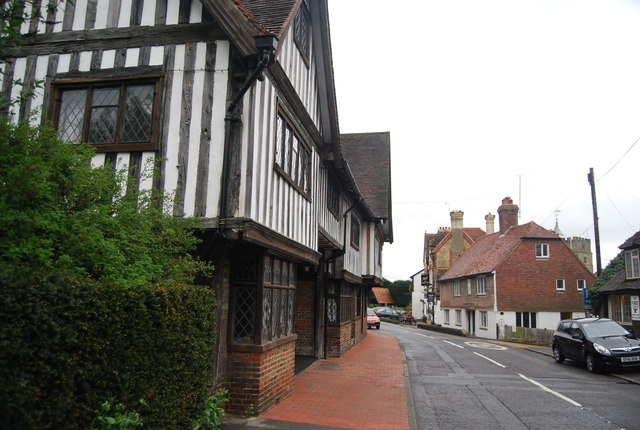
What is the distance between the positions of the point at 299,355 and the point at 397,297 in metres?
65.8

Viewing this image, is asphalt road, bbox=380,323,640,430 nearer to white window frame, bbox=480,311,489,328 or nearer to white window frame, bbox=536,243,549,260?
white window frame, bbox=536,243,549,260

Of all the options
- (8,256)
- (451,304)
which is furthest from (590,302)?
(8,256)

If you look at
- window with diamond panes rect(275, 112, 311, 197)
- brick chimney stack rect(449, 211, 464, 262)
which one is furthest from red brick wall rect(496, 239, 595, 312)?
window with diamond panes rect(275, 112, 311, 197)

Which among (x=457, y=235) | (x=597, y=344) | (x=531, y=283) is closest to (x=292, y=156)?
(x=597, y=344)

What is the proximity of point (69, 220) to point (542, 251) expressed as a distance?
36624 mm

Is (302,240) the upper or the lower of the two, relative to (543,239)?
lower

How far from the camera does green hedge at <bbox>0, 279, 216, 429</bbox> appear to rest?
10.0ft

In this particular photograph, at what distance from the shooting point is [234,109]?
7.12 metres

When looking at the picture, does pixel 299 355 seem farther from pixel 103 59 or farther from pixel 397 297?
pixel 397 297

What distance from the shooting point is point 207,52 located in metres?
7.45

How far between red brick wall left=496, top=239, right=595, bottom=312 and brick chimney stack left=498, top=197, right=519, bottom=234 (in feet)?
18.1

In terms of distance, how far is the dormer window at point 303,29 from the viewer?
9711mm

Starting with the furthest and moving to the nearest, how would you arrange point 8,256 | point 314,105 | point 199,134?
1. point 314,105
2. point 199,134
3. point 8,256

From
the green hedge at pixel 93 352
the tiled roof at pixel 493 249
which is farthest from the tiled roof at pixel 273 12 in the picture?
A: the tiled roof at pixel 493 249
